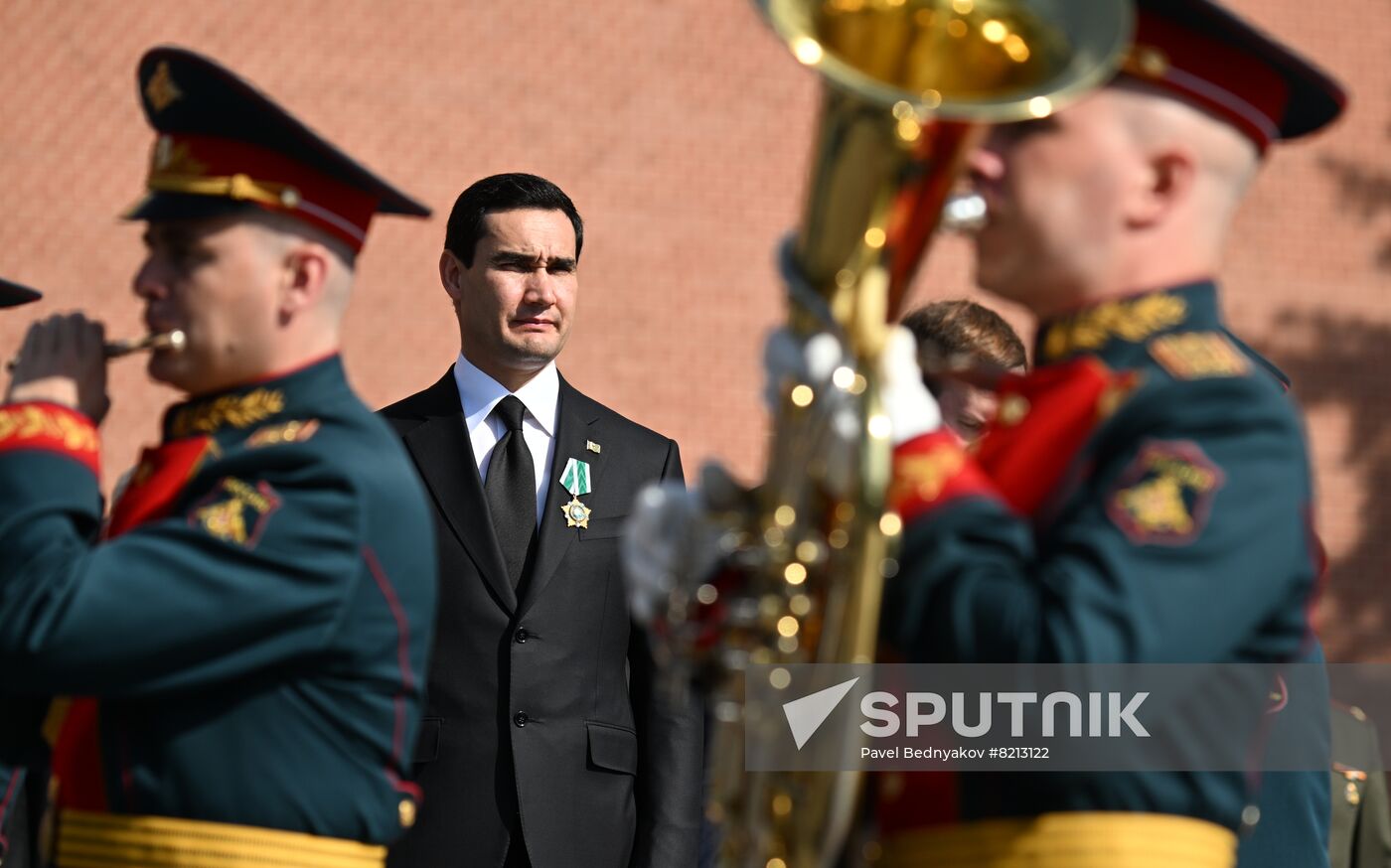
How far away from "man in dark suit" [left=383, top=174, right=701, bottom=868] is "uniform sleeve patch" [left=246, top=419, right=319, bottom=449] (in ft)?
4.65

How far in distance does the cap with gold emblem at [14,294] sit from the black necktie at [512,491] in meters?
1.21

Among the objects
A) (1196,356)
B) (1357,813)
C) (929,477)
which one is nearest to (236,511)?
(929,477)

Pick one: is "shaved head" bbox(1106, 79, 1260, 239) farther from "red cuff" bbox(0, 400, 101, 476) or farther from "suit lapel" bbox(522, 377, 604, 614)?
"suit lapel" bbox(522, 377, 604, 614)

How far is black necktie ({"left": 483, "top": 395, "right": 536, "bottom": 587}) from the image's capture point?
460 centimetres

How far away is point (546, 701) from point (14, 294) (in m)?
1.47

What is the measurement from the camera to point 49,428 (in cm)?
309

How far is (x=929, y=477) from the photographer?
261 centimetres

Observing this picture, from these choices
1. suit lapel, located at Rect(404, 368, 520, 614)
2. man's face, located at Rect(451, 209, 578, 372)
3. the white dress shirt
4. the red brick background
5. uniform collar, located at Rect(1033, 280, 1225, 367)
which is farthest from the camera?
the red brick background

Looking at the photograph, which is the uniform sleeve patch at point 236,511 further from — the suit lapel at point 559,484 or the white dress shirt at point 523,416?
the white dress shirt at point 523,416

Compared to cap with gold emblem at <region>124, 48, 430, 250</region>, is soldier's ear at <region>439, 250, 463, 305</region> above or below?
above

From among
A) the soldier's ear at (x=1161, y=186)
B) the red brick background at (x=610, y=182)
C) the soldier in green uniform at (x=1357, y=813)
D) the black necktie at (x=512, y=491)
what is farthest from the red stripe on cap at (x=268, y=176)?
the red brick background at (x=610, y=182)

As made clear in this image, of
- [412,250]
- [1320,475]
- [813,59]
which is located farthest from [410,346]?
[813,59]

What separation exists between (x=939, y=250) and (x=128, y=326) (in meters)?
4.86

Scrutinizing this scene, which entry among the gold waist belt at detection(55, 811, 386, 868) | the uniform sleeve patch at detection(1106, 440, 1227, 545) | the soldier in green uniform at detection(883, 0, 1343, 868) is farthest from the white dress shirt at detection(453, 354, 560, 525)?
the uniform sleeve patch at detection(1106, 440, 1227, 545)
